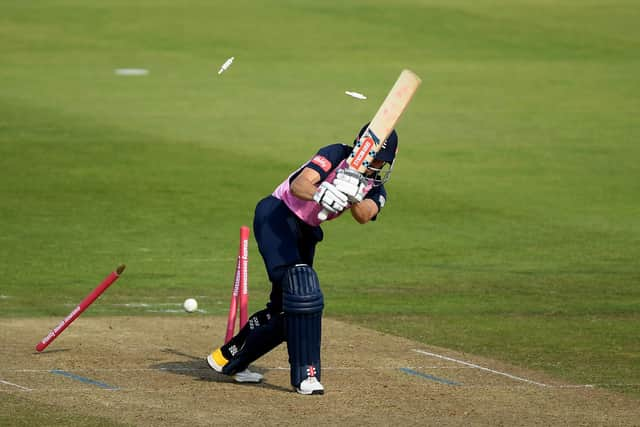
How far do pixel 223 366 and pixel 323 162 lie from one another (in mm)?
1664

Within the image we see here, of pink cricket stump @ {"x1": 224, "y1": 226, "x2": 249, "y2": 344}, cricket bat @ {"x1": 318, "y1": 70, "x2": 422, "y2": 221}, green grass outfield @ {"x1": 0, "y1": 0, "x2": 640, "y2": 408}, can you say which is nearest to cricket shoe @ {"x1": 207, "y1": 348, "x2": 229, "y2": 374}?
pink cricket stump @ {"x1": 224, "y1": 226, "x2": 249, "y2": 344}

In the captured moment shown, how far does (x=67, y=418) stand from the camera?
28.2ft

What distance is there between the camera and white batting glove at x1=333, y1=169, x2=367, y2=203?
9180mm

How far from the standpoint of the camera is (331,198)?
9.11 m

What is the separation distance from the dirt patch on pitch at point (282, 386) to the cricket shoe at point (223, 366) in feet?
0.27

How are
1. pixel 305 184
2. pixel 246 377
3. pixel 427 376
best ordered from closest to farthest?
1. pixel 305 184
2. pixel 246 377
3. pixel 427 376

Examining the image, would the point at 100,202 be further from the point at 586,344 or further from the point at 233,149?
the point at 586,344

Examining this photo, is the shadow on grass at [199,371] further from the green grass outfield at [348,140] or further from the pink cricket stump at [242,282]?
the green grass outfield at [348,140]

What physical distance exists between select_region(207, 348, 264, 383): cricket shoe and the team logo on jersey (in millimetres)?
1570

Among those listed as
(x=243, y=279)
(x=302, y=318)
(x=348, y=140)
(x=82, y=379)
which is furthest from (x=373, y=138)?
(x=348, y=140)

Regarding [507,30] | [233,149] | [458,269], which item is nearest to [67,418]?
[458,269]

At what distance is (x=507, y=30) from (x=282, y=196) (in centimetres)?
2767

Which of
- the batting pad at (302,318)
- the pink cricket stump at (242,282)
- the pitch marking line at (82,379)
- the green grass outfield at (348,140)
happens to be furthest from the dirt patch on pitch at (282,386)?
the green grass outfield at (348,140)

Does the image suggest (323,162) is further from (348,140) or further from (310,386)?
(348,140)
